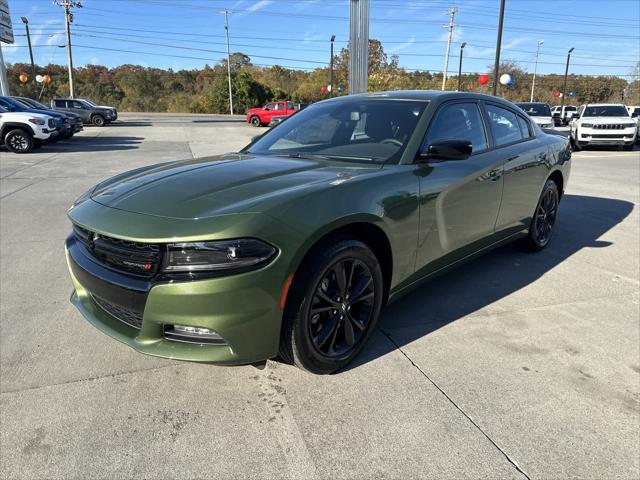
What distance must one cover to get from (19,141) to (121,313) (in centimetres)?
1532

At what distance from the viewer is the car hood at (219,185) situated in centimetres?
221

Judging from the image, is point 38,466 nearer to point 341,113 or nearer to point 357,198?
point 357,198

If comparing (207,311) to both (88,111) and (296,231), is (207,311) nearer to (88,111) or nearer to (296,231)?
(296,231)

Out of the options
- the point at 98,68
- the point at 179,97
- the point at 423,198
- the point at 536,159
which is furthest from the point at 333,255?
the point at 98,68

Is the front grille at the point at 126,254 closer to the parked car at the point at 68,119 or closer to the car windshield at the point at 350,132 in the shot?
the car windshield at the point at 350,132

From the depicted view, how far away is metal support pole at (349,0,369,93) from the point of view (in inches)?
A: 571

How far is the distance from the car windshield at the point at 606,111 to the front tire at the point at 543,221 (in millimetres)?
15502

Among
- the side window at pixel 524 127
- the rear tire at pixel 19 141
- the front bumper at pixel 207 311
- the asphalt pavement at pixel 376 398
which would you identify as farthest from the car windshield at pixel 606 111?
the rear tire at pixel 19 141

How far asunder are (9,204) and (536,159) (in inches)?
296

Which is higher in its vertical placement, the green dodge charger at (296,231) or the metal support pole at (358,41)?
the metal support pole at (358,41)

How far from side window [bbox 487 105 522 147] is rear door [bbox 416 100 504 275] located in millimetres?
171

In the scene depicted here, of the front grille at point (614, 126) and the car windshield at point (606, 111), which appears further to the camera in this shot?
the car windshield at point (606, 111)

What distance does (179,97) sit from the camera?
64562 millimetres

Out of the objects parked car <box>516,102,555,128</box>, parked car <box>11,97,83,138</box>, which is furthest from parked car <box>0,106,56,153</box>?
parked car <box>516,102,555,128</box>
